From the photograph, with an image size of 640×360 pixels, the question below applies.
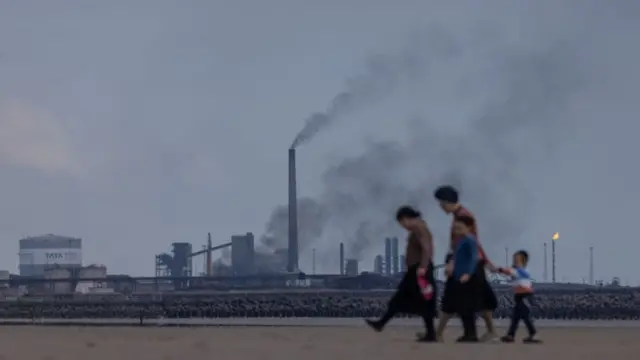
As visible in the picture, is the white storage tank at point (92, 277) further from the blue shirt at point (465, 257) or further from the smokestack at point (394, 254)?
the blue shirt at point (465, 257)

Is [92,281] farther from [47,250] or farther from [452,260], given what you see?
[452,260]

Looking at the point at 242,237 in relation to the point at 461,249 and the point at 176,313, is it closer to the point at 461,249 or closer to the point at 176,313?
the point at 176,313

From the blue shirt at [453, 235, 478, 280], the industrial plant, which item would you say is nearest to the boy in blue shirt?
the blue shirt at [453, 235, 478, 280]

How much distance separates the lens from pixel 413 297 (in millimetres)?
14000

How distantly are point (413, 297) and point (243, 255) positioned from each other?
98910 mm

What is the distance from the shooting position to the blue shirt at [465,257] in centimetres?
1371

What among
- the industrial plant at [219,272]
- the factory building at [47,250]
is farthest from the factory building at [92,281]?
the factory building at [47,250]

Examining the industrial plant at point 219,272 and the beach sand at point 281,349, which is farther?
the industrial plant at point 219,272

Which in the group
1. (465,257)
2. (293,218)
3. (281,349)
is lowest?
(281,349)

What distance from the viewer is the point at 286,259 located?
107688 millimetres

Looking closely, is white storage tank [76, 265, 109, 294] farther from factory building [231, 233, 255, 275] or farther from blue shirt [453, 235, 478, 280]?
blue shirt [453, 235, 478, 280]

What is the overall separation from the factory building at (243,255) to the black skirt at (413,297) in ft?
313

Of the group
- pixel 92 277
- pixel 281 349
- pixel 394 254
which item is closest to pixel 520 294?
pixel 281 349

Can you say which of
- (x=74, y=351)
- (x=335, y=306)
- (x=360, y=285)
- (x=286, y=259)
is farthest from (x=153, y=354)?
(x=286, y=259)
